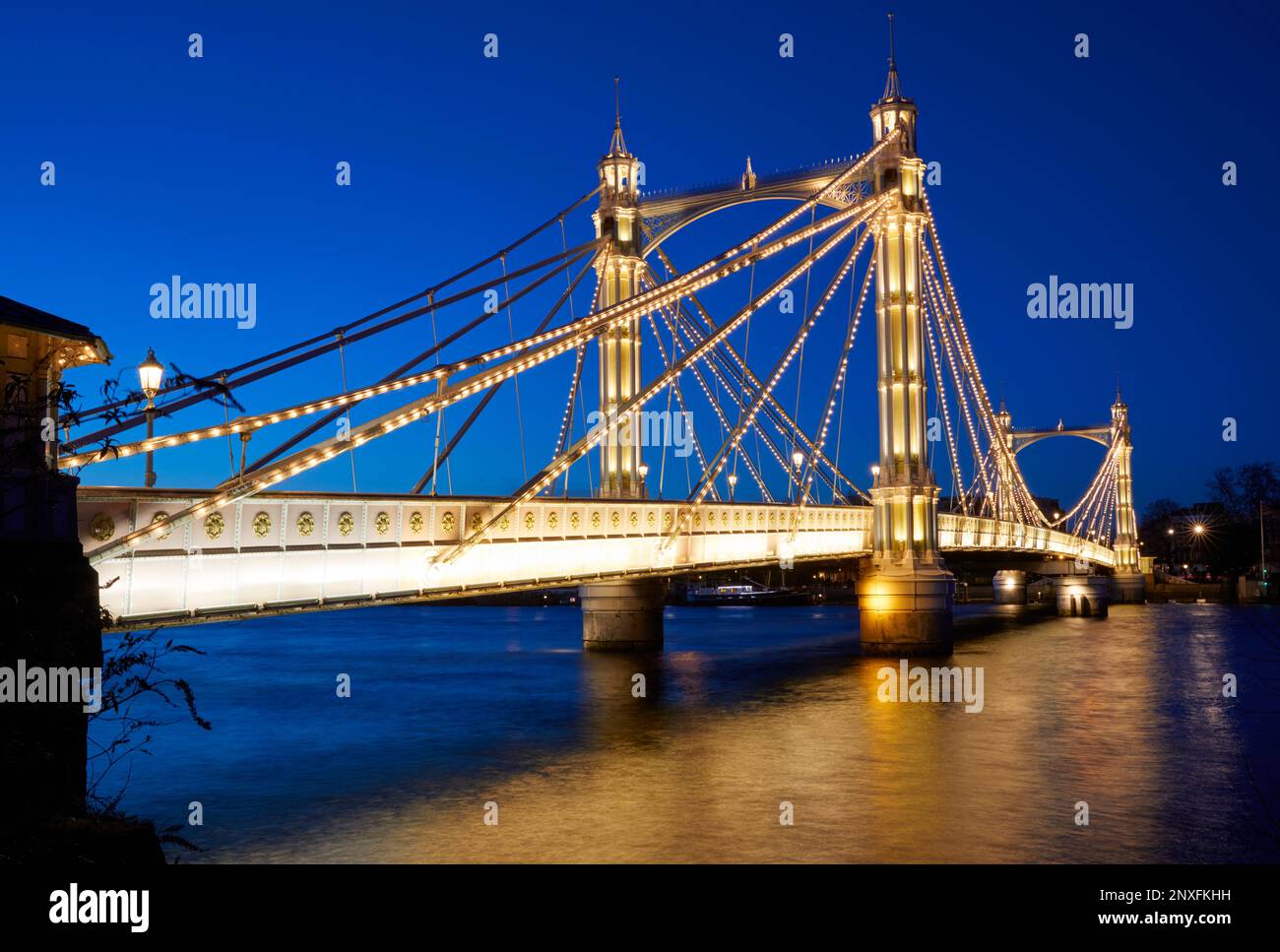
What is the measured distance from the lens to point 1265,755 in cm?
1967

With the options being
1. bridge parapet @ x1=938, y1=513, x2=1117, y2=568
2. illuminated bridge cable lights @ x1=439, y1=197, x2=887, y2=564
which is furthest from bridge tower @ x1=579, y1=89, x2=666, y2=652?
bridge parapet @ x1=938, y1=513, x2=1117, y2=568

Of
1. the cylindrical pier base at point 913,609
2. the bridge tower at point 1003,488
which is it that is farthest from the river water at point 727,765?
the bridge tower at point 1003,488

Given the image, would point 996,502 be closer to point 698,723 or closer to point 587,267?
point 587,267

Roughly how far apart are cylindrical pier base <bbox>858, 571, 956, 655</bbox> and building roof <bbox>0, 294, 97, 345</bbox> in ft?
88.5

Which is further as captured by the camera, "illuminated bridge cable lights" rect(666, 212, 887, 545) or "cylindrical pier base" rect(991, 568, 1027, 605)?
"cylindrical pier base" rect(991, 568, 1027, 605)

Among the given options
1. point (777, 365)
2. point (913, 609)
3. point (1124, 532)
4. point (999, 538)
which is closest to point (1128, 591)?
point (1124, 532)

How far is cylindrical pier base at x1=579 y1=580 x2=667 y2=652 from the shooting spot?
39.9 m

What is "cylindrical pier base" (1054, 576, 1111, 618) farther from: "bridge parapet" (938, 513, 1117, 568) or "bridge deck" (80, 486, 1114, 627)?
"bridge deck" (80, 486, 1114, 627)

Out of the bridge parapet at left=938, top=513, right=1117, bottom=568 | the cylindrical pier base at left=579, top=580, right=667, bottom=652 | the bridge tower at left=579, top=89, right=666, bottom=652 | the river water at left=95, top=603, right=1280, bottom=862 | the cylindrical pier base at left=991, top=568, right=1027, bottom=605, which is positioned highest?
the bridge tower at left=579, top=89, right=666, bottom=652

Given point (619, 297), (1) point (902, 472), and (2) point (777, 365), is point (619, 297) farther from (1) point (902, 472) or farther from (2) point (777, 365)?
(1) point (902, 472)

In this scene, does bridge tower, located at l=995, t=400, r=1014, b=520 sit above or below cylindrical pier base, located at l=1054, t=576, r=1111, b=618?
above

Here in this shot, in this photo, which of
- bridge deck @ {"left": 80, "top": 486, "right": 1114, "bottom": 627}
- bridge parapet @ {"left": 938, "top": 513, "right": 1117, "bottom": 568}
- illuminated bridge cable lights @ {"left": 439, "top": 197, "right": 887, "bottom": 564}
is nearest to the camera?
bridge deck @ {"left": 80, "top": 486, "right": 1114, "bottom": 627}

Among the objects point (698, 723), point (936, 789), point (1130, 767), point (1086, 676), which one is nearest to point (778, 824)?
point (936, 789)

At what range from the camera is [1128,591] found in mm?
90125
